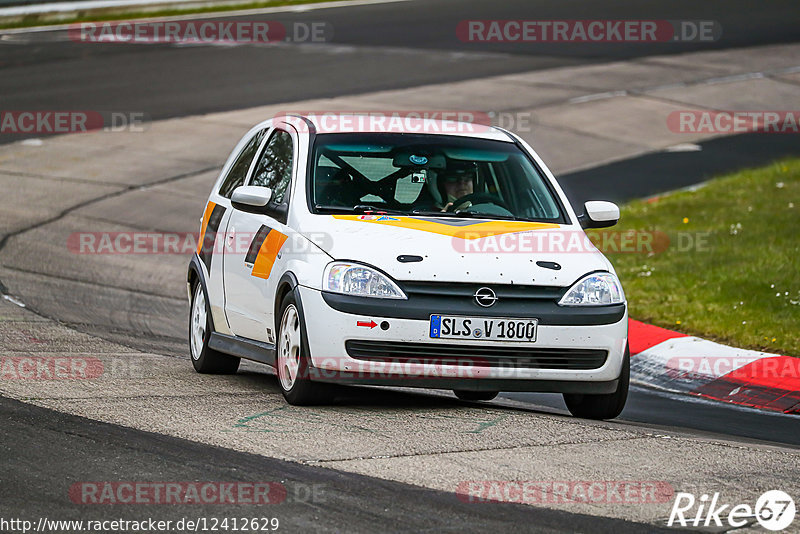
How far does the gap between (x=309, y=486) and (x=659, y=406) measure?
12.5 ft

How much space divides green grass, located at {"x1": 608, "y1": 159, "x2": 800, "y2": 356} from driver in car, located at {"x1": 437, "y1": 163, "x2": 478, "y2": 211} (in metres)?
2.89

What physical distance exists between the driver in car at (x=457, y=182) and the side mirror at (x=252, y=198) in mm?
1070

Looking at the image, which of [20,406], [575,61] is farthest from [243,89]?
[20,406]

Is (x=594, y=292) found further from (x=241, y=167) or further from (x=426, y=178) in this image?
(x=241, y=167)

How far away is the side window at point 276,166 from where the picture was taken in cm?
843

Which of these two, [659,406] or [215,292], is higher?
[215,292]

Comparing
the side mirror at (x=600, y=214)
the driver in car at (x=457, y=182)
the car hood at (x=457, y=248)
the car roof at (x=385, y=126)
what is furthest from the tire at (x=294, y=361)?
the side mirror at (x=600, y=214)

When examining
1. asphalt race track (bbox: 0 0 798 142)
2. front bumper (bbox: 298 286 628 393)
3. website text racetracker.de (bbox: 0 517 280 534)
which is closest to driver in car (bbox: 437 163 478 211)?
front bumper (bbox: 298 286 628 393)

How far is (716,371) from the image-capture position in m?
9.73

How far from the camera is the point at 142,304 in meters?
12.2

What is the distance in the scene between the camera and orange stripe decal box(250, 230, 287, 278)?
7945 mm

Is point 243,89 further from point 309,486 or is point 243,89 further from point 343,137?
point 309,486

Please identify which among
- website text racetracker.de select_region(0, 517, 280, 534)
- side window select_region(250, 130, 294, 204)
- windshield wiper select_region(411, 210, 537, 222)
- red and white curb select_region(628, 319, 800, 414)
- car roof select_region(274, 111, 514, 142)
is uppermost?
car roof select_region(274, 111, 514, 142)

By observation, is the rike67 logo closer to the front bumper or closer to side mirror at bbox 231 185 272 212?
the front bumper
